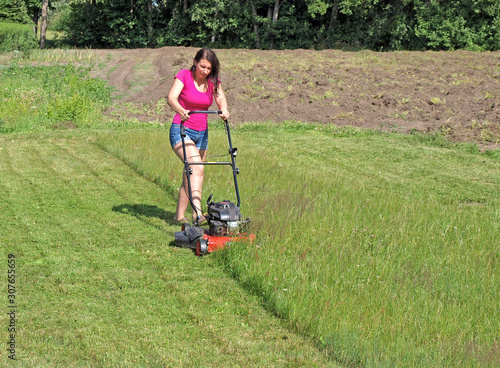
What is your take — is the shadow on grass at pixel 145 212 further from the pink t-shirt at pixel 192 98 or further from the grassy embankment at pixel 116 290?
the pink t-shirt at pixel 192 98

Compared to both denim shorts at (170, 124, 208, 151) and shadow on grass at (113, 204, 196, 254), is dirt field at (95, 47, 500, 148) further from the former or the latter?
denim shorts at (170, 124, 208, 151)

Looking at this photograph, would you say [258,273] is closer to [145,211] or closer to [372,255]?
[372,255]

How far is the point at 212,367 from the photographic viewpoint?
155 inches

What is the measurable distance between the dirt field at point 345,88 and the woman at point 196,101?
10.3m

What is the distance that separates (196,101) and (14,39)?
2643 cm

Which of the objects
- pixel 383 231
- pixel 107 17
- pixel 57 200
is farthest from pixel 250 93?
pixel 107 17

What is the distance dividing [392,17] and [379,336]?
36.3 metres

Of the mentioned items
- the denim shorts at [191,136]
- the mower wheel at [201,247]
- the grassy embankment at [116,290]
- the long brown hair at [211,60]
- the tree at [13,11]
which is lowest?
the grassy embankment at [116,290]

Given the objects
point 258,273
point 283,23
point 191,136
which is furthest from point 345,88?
point 283,23

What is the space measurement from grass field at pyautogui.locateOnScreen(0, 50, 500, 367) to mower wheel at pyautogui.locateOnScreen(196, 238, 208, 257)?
0.35 feet

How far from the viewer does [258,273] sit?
5.41 m

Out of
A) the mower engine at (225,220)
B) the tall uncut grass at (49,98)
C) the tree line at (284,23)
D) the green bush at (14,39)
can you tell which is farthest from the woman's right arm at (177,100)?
the tree line at (284,23)

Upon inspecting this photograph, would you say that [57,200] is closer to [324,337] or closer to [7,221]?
[7,221]

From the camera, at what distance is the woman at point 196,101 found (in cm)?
646
